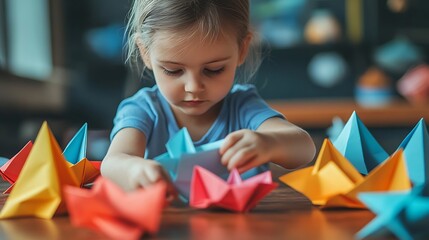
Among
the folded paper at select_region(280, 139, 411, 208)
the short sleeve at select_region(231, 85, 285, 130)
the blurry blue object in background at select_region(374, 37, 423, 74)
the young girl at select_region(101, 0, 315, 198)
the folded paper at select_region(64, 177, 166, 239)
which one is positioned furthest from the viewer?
the blurry blue object in background at select_region(374, 37, 423, 74)

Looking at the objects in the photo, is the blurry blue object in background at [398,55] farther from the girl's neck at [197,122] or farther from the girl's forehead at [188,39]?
the girl's forehead at [188,39]

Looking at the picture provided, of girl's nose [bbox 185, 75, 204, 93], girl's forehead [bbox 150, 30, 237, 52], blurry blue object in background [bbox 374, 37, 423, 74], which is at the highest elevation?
girl's forehead [bbox 150, 30, 237, 52]

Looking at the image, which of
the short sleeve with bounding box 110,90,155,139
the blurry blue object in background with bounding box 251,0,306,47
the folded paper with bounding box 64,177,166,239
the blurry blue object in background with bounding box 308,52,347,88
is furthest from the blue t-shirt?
the blurry blue object in background with bounding box 308,52,347,88

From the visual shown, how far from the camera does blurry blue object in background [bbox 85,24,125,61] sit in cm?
425

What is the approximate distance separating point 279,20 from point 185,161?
3.77m

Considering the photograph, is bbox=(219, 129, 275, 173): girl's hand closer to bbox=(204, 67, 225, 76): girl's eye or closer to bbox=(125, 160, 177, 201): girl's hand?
bbox=(125, 160, 177, 201): girl's hand

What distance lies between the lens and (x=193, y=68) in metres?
0.87

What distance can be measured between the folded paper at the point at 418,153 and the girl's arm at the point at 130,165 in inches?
9.9

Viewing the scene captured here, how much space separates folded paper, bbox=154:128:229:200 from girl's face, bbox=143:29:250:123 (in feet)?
A: 0.61


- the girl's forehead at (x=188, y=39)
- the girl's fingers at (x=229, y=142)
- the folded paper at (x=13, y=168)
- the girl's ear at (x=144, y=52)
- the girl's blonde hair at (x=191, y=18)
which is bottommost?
the folded paper at (x=13, y=168)

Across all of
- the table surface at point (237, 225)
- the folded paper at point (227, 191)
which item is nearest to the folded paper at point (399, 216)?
the table surface at point (237, 225)

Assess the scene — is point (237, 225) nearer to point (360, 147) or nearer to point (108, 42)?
point (360, 147)

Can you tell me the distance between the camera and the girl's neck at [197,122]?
102 centimetres

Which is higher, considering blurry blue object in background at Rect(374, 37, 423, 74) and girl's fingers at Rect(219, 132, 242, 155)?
girl's fingers at Rect(219, 132, 242, 155)
